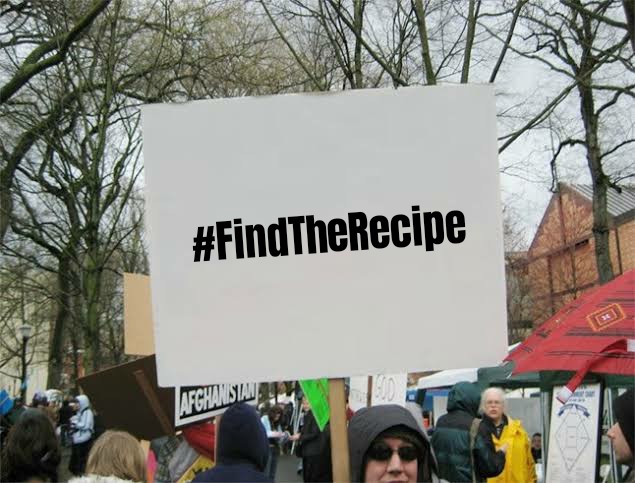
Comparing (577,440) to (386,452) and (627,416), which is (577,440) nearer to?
(627,416)

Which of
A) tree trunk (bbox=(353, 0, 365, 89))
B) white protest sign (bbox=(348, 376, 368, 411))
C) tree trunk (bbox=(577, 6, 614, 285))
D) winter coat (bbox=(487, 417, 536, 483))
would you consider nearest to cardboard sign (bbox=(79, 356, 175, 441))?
A: winter coat (bbox=(487, 417, 536, 483))

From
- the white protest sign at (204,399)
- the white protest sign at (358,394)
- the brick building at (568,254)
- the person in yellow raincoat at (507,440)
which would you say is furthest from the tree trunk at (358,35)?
the brick building at (568,254)

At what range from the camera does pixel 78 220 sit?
19.7 meters

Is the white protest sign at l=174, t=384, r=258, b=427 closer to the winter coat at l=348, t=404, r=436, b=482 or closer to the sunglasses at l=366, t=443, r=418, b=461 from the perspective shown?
the winter coat at l=348, t=404, r=436, b=482

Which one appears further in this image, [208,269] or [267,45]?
[267,45]

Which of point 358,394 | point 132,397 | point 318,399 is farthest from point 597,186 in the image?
point 132,397

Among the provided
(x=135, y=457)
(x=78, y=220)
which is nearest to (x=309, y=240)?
(x=135, y=457)

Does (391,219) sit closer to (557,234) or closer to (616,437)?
(616,437)

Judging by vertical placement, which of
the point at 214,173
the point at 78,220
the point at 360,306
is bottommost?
the point at 360,306

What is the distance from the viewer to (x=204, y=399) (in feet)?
16.7

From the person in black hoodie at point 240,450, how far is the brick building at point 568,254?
37.1 m

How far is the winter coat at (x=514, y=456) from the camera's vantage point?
6.66m

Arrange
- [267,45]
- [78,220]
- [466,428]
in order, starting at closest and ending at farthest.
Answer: [466,428] → [267,45] → [78,220]

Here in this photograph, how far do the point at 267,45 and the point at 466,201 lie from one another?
12.0 metres
